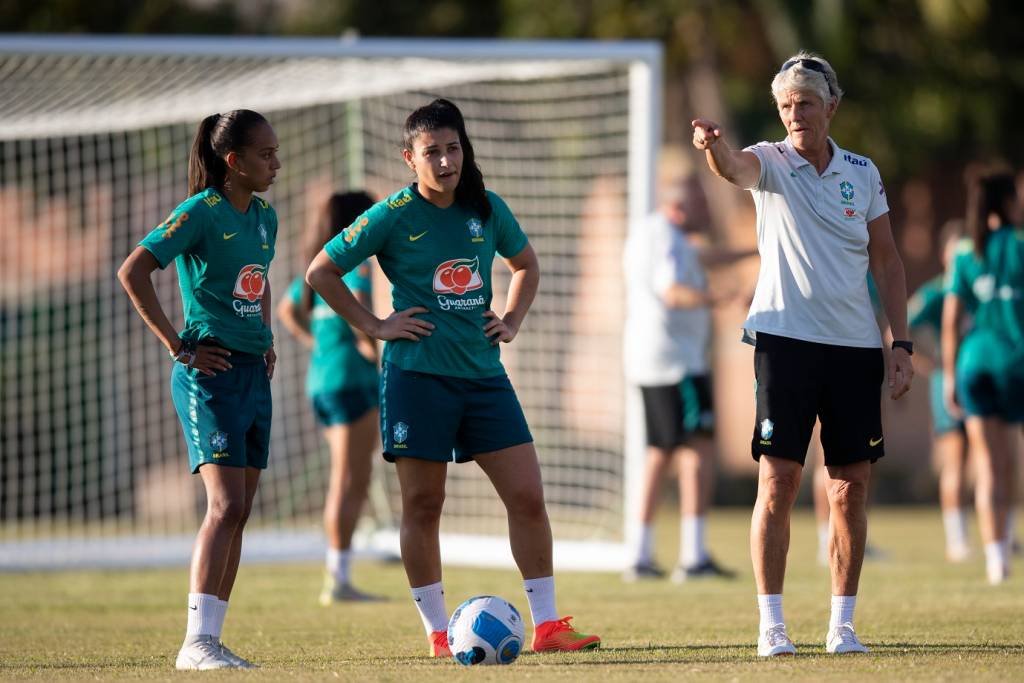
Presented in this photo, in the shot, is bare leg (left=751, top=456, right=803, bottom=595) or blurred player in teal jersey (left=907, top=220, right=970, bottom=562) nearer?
bare leg (left=751, top=456, right=803, bottom=595)

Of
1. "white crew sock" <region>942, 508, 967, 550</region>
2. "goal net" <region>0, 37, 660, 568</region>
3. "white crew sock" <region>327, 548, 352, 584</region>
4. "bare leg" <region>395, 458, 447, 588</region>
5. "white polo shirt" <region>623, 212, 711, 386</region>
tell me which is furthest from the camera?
"white crew sock" <region>942, 508, 967, 550</region>

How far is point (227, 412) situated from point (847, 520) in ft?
8.11

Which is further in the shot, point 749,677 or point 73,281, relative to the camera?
point 73,281

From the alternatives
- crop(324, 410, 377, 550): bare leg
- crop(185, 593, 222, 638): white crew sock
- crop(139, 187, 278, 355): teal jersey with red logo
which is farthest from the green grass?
crop(139, 187, 278, 355): teal jersey with red logo

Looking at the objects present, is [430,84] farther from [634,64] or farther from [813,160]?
[813,160]

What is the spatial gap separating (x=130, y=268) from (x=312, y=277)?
2.32ft

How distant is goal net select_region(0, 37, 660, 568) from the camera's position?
11773 millimetres

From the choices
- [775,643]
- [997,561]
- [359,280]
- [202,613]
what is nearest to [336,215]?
[359,280]

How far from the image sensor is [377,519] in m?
13.1

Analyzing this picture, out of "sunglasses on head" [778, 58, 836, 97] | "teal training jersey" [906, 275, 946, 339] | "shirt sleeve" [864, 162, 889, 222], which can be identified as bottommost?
"teal training jersey" [906, 275, 946, 339]

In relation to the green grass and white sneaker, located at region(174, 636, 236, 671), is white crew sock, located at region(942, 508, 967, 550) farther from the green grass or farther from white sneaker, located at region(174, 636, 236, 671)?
white sneaker, located at region(174, 636, 236, 671)

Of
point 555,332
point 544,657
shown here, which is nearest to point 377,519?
point 555,332

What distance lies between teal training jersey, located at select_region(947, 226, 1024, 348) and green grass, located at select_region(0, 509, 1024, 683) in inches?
62.3

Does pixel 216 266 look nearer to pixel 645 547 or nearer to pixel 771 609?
pixel 771 609
